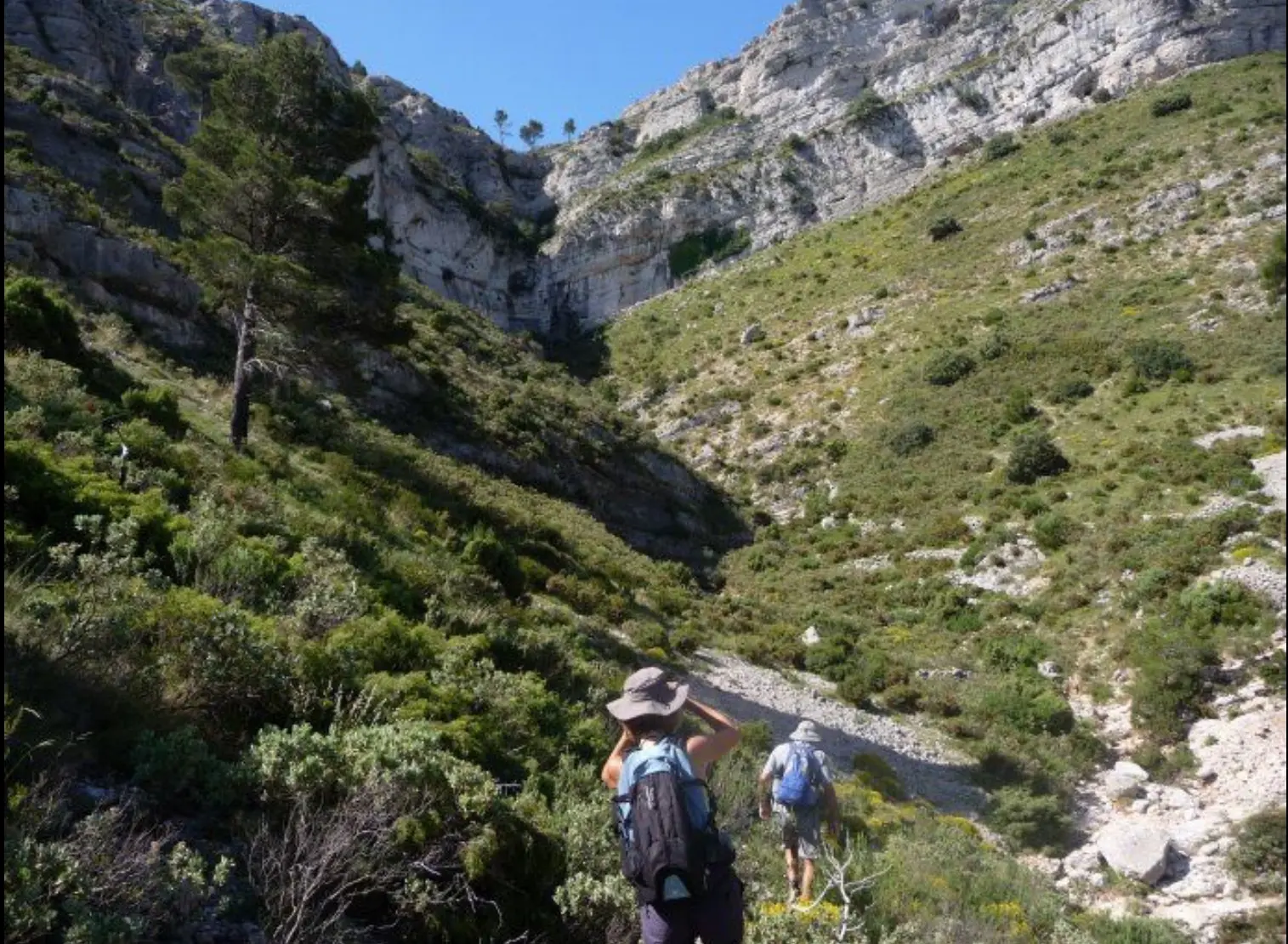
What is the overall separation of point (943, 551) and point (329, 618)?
57.7 feet

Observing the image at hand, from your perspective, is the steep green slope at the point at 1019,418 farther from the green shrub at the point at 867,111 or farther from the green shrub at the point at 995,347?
the green shrub at the point at 867,111

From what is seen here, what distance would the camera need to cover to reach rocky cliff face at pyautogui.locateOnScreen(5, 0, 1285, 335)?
4459 cm

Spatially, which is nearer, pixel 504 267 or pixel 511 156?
pixel 504 267

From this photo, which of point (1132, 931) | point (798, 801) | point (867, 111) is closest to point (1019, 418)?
point (1132, 931)

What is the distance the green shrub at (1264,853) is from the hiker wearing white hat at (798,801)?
2.68 metres

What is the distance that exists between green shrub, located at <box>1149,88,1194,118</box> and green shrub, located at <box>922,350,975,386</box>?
69.5ft

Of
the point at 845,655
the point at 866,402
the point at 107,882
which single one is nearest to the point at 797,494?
the point at 866,402

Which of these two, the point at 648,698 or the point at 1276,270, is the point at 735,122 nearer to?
the point at 648,698

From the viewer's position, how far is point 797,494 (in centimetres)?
2894

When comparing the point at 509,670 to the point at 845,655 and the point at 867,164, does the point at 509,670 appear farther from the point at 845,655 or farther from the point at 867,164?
the point at 867,164

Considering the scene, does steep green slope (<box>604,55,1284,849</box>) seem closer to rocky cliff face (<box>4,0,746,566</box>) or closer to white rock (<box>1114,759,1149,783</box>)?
white rock (<box>1114,759,1149,783</box>)

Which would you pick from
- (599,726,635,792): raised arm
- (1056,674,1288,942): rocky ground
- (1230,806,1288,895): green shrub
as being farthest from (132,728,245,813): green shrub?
(1056,674,1288,942): rocky ground

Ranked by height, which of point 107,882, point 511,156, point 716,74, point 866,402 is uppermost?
point 716,74

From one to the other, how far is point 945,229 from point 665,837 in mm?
41984
